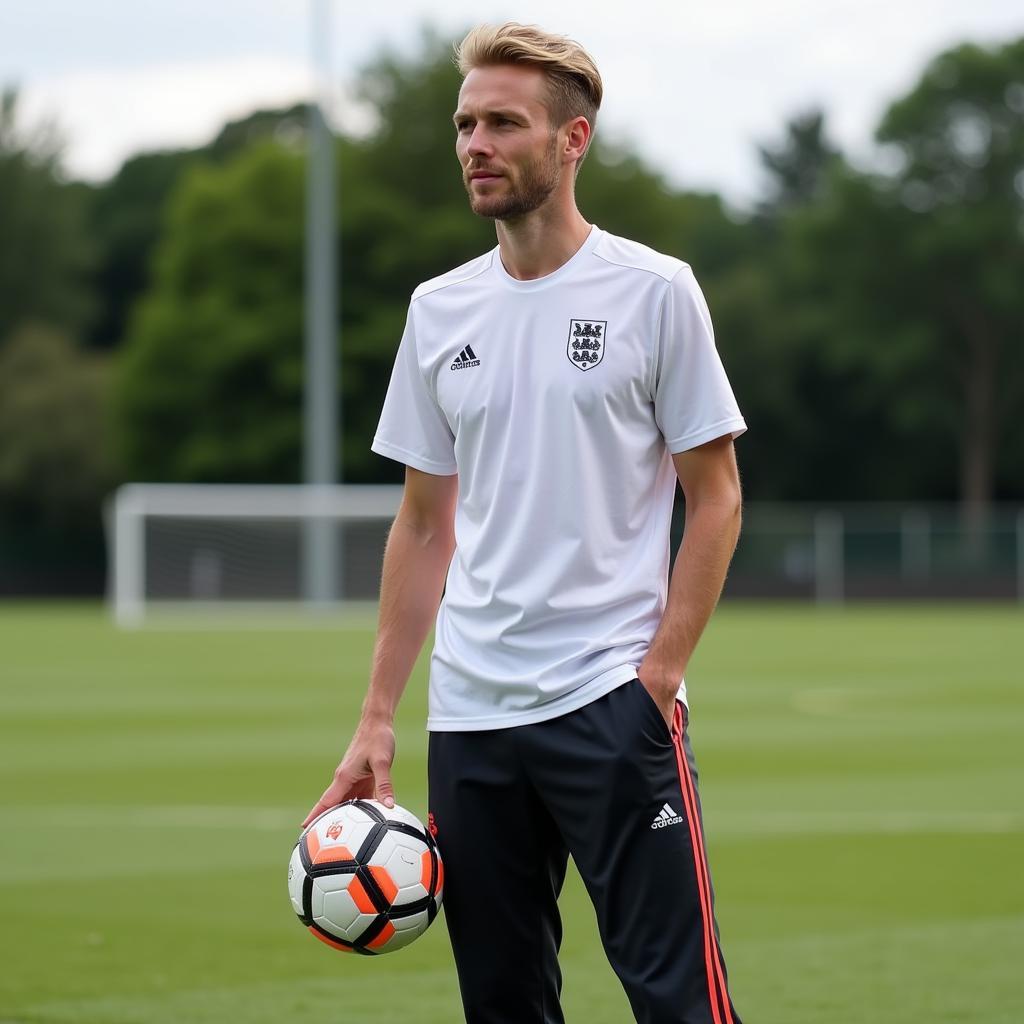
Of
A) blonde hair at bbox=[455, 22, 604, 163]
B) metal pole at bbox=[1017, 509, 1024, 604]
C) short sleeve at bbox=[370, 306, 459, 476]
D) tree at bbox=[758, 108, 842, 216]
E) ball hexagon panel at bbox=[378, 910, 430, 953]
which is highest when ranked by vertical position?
tree at bbox=[758, 108, 842, 216]

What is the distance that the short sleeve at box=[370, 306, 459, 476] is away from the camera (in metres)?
4.18

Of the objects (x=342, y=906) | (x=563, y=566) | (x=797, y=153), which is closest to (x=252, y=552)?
(x=342, y=906)

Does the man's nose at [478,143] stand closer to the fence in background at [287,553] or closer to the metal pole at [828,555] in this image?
the fence in background at [287,553]

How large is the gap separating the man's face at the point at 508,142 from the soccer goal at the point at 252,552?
33701mm

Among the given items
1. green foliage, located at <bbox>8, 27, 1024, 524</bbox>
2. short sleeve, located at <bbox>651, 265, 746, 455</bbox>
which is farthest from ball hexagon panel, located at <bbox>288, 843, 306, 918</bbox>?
green foliage, located at <bbox>8, 27, 1024, 524</bbox>

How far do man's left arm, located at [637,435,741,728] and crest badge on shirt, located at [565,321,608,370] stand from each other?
0.80ft

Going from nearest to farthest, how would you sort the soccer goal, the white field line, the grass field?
1. the grass field
2. the white field line
3. the soccer goal

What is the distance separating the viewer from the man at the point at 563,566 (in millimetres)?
3812

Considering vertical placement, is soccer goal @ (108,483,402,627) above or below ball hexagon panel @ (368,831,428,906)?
below

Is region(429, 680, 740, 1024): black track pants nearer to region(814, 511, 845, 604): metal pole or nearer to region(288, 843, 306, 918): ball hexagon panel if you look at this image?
region(288, 843, 306, 918): ball hexagon panel

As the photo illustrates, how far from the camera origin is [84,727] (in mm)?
16016

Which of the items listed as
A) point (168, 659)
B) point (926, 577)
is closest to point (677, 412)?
point (168, 659)

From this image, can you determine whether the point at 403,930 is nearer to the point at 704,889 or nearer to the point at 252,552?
the point at 704,889

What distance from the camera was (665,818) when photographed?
381 centimetres
